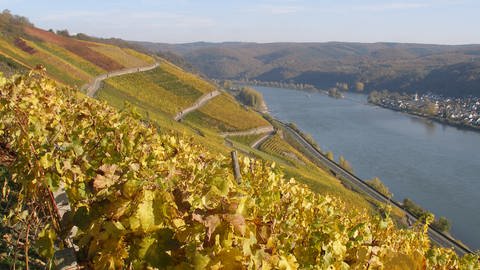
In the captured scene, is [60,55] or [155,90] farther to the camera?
[155,90]

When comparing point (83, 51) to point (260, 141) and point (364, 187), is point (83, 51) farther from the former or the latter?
point (364, 187)

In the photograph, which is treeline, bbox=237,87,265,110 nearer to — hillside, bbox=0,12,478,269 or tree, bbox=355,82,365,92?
tree, bbox=355,82,365,92

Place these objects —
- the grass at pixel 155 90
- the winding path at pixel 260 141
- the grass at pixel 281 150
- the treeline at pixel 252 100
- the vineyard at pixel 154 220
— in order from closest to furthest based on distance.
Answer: the vineyard at pixel 154 220
the grass at pixel 281 150
the grass at pixel 155 90
the winding path at pixel 260 141
the treeline at pixel 252 100

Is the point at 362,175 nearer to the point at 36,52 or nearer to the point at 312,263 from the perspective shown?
the point at 36,52

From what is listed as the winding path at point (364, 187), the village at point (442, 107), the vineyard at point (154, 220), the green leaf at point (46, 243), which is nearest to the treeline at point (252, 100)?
the winding path at point (364, 187)

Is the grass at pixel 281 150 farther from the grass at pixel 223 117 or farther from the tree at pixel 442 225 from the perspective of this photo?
the tree at pixel 442 225

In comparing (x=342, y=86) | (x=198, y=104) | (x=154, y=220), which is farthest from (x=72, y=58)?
(x=342, y=86)

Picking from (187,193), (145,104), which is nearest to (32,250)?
(187,193)
